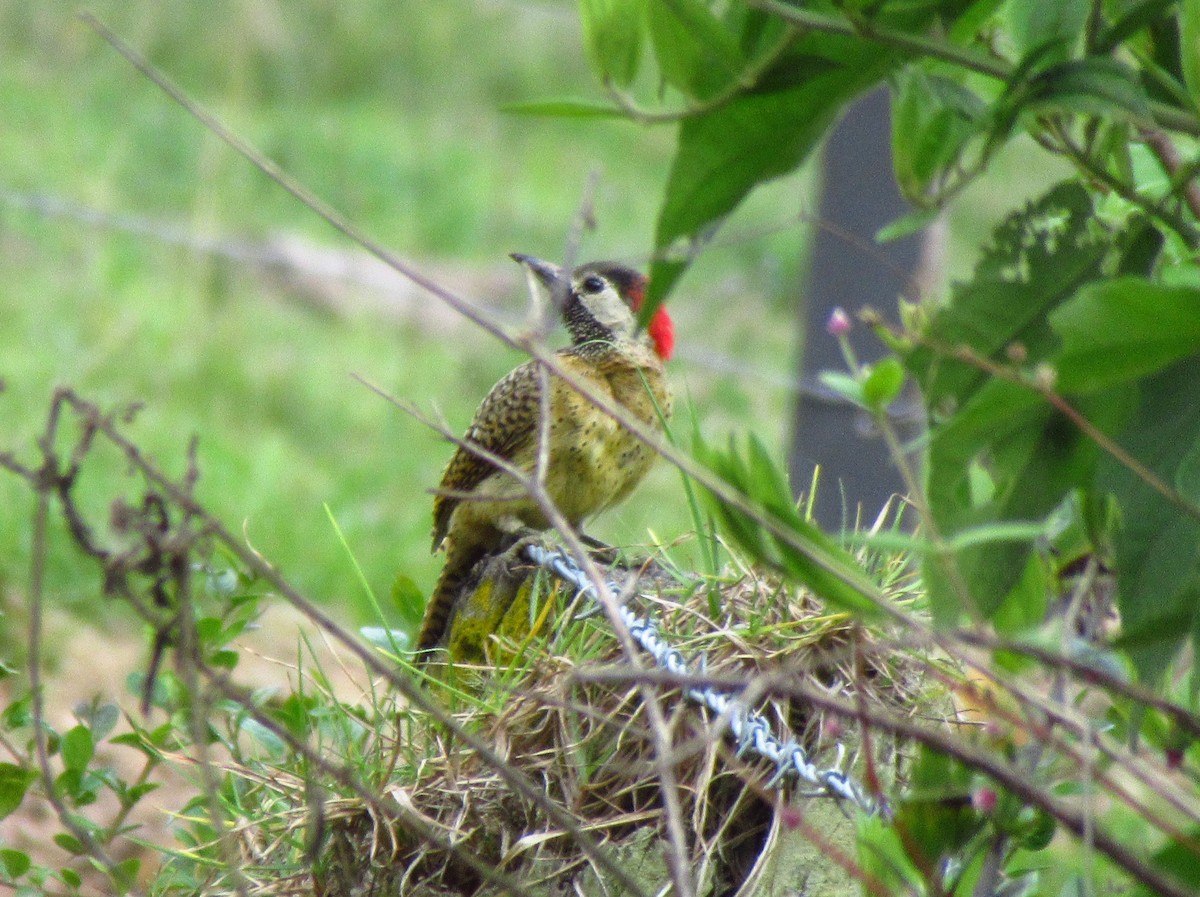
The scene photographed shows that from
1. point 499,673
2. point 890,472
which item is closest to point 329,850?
point 499,673

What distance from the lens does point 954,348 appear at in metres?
1.26

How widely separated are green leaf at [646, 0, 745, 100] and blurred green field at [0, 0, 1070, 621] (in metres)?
3.93

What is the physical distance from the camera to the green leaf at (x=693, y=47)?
126cm

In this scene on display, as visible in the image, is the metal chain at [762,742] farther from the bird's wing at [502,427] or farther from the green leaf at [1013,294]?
the bird's wing at [502,427]

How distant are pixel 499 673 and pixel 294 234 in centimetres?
914

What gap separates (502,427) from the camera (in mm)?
3930

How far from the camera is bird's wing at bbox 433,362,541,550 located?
3895 mm

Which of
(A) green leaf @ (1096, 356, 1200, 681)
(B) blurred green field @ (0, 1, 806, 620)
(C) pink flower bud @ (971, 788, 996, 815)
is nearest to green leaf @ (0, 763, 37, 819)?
(C) pink flower bud @ (971, 788, 996, 815)

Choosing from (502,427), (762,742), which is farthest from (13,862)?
(502,427)

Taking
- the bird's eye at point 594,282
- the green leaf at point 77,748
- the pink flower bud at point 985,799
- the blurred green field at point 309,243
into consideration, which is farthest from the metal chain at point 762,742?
the blurred green field at point 309,243

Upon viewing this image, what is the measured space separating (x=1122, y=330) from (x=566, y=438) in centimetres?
264

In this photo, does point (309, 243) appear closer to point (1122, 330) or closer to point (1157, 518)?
point (1157, 518)

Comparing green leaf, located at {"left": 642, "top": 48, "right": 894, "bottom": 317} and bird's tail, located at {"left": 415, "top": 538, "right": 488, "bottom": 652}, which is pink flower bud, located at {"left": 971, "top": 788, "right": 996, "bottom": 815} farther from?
bird's tail, located at {"left": 415, "top": 538, "right": 488, "bottom": 652}

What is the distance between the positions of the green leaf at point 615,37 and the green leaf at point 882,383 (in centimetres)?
37
